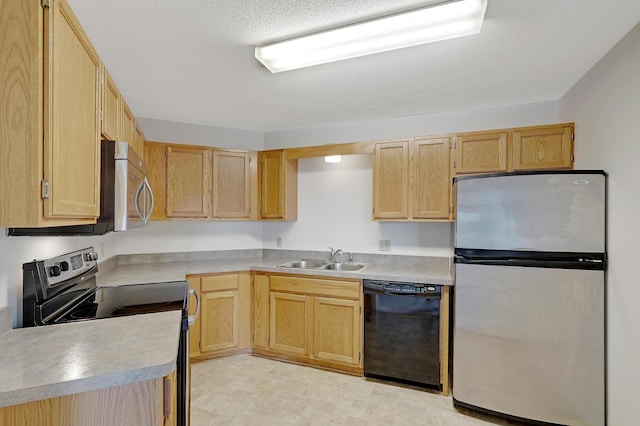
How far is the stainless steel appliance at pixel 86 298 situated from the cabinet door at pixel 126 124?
2.68 ft

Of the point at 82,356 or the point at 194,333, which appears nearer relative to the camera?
the point at 82,356

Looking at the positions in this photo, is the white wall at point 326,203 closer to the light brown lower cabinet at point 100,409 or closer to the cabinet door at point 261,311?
the cabinet door at point 261,311

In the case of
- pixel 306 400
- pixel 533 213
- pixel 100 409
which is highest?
pixel 533 213

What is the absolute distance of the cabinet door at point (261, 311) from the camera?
3.25m

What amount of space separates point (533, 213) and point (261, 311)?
2.46 meters

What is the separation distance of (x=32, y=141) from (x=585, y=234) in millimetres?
2765

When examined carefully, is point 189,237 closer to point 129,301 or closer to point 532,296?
point 129,301

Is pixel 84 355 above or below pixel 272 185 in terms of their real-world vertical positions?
below

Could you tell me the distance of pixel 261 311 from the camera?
10.7ft

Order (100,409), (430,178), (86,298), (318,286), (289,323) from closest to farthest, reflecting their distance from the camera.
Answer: (100,409)
(86,298)
(430,178)
(318,286)
(289,323)

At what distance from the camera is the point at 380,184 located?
3.09m

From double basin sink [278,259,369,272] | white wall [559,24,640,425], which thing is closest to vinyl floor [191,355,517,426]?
white wall [559,24,640,425]

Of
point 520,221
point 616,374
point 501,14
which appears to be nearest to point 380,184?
point 520,221

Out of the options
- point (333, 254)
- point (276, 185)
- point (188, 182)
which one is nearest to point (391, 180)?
point (333, 254)
